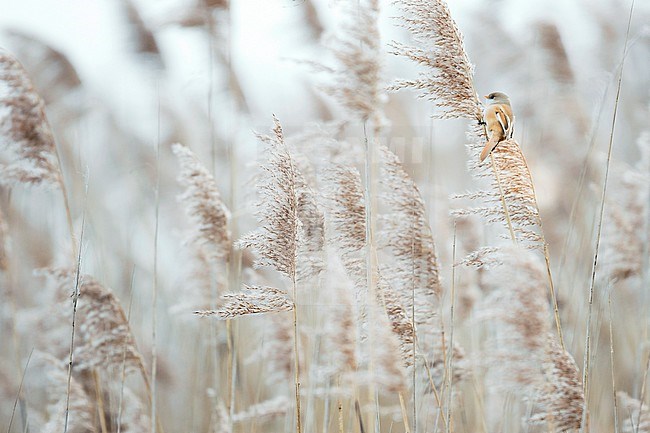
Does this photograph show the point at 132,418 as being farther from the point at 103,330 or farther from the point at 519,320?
the point at 519,320

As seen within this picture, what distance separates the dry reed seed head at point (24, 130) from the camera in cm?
189

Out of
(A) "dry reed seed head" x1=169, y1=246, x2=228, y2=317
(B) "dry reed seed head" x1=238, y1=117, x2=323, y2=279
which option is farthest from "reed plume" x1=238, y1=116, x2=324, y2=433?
(A) "dry reed seed head" x1=169, y1=246, x2=228, y2=317

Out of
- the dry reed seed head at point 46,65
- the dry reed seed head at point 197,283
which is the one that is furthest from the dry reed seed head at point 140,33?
the dry reed seed head at point 197,283

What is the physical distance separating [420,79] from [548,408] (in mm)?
638

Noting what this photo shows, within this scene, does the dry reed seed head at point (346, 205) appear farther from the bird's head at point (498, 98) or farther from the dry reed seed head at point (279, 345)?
the dry reed seed head at point (279, 345)

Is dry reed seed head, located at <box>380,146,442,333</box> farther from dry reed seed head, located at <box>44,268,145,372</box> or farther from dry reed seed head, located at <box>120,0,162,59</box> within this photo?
dry reed seed head, located at <box>120,0,162,59</box>

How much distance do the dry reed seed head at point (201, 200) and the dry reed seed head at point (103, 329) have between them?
0.83ft

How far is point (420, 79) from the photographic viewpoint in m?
1.39

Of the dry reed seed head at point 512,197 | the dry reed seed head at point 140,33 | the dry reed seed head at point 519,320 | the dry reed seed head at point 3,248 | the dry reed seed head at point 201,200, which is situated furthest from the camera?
the dry reed seed head at point 140,33

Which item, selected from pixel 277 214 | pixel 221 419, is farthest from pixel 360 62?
pixel 221 419

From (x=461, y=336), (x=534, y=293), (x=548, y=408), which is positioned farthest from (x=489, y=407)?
(x=534, y=293)

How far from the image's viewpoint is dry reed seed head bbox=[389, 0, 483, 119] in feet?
4.45

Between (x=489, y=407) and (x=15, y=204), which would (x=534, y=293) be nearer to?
(x=489, y=407)

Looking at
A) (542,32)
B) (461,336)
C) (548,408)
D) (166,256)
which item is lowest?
(548,408)
